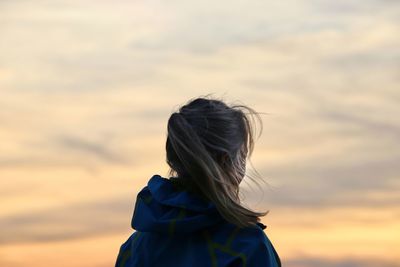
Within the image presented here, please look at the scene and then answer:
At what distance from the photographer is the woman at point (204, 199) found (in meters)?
11.1

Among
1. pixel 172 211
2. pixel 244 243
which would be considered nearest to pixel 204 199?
pixel 172 211

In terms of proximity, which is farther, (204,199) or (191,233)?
(191,233)

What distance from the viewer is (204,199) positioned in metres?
11.2

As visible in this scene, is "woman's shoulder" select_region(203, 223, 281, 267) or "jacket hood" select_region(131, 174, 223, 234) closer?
"jacket hood" select_region(131, 174, 223, 234)

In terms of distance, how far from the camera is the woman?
36.4ft

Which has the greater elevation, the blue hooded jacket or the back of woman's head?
the back of woman's head

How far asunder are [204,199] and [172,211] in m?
0.28

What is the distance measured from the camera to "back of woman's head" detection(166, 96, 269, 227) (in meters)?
11.1

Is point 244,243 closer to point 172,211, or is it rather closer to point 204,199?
point 204,199

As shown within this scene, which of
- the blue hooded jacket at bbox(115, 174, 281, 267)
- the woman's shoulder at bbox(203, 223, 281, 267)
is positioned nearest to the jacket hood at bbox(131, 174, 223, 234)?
the blue hooded jacket at bbox(115, 174, 281, 267)

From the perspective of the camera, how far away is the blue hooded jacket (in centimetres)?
1116

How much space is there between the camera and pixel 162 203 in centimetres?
1123

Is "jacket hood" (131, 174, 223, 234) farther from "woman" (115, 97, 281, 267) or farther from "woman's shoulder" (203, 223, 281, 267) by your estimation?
"woman's shoulder" (203, 223, 281, 267)

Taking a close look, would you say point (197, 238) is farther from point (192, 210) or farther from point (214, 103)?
point (214, 103)
